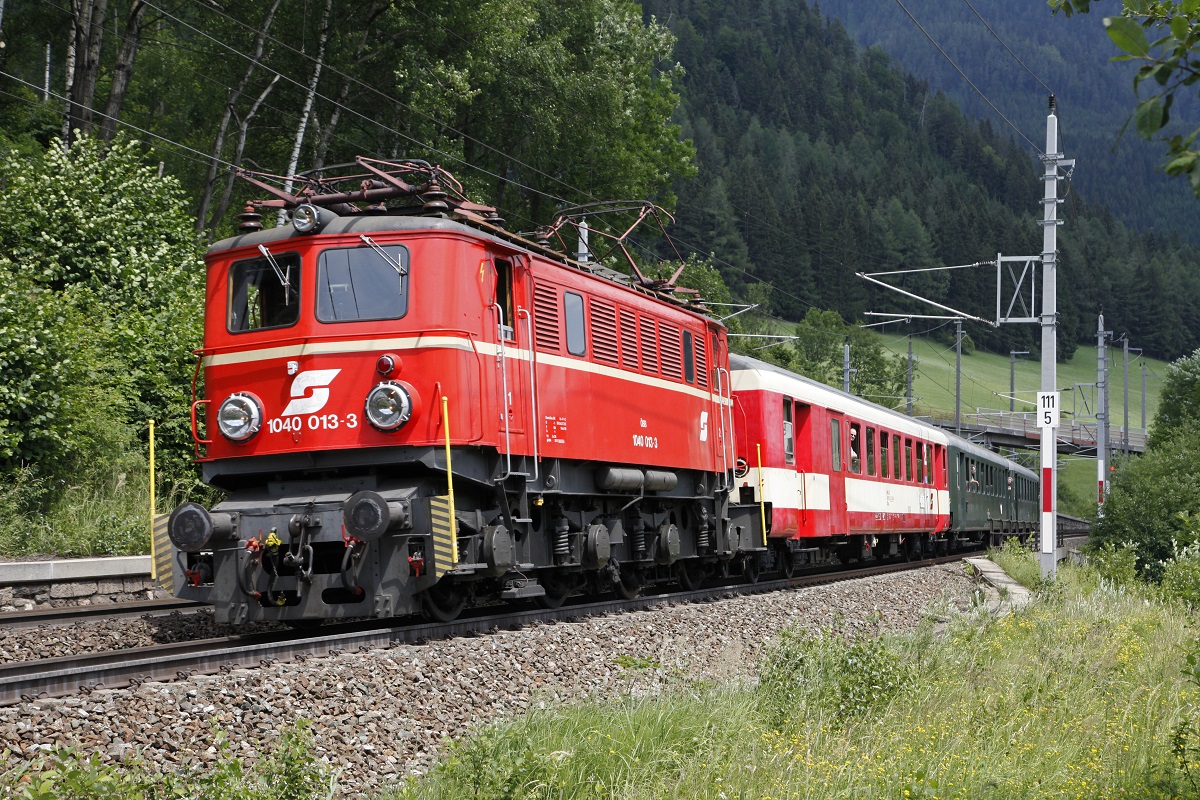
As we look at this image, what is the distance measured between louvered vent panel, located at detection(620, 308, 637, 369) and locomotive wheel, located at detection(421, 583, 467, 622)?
3.49 metres

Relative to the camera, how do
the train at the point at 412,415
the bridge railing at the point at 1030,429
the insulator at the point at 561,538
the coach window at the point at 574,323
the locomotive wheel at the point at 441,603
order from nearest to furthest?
the train at the point at 412,415, the locomotive wheel at the point at 441,603, the insulator at the point at 561,538, the coach window at the point at 574,323, the bridge railing at the point at 1030,429

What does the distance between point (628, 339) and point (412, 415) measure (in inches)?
159

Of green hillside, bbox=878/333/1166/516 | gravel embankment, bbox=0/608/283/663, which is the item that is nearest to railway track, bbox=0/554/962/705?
gravel embankment, bbox=0/608/283/663

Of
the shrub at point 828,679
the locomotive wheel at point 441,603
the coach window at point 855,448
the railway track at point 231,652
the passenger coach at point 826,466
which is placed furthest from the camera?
the coach window at point 855,448

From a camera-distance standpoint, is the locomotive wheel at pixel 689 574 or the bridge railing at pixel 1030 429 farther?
the bridge railing at pixel 1030 429

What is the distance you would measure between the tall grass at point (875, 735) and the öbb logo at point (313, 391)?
13.2 feet

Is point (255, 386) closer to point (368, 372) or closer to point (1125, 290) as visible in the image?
point (368, 372)

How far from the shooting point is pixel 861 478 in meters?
22.1

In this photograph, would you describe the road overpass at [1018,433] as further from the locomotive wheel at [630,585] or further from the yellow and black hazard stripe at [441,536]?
the yellow and black hazard stripe at [441,536]

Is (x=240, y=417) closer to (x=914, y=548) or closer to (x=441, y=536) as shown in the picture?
(x=441, y=536)

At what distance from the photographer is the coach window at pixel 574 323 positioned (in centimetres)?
1243

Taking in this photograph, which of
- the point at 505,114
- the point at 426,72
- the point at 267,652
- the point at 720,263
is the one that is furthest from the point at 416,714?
the point at 720,263

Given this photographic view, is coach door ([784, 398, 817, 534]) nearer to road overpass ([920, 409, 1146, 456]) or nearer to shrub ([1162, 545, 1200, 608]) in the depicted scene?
shrub ([1162, 545, 1200, 608])

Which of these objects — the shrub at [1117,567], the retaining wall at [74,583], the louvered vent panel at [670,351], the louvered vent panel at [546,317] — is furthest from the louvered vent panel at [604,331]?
the shrub at [1117,567]
